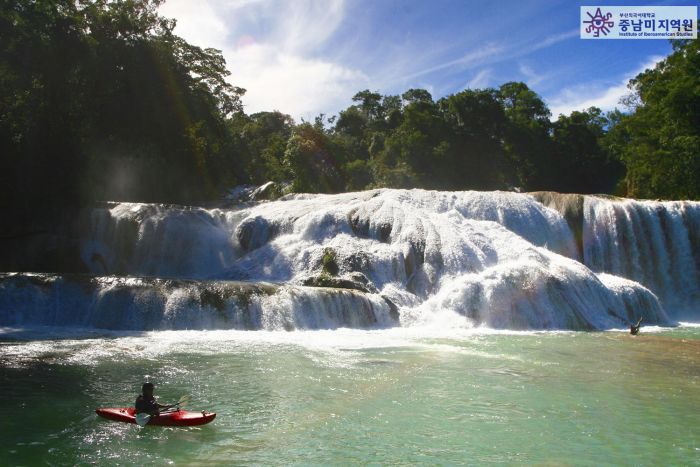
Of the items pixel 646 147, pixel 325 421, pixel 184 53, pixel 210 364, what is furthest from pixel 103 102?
pixel 646 147

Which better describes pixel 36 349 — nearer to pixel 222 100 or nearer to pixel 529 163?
pixel 222 100

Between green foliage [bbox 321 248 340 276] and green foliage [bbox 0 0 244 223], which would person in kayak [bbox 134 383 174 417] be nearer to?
green foliage [bbox 321 248 340 276]

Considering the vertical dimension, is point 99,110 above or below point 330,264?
above

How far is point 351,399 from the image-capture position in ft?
30.2

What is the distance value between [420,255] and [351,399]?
11951 millimetres

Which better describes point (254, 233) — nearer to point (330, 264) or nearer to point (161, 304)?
point (330, 264)

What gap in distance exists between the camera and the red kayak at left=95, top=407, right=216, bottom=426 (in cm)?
753

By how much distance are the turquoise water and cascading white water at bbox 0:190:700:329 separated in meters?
3.62

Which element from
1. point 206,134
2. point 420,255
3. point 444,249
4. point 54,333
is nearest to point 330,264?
point 420,255

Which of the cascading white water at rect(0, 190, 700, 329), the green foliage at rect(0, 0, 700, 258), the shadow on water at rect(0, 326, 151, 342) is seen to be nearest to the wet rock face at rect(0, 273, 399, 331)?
the cascading white water at rect(0, 190, 700, 329)

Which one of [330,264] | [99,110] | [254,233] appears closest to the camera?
[330,264]

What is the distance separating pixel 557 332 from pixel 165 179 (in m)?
22.4

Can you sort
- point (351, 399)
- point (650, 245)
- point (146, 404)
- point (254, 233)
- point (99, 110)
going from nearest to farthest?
point (146, 404)
point (351, 399)
point (254, 233)
point (650, 245)
point (99, 110)

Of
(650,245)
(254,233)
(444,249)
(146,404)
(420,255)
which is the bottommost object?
(146,404)
